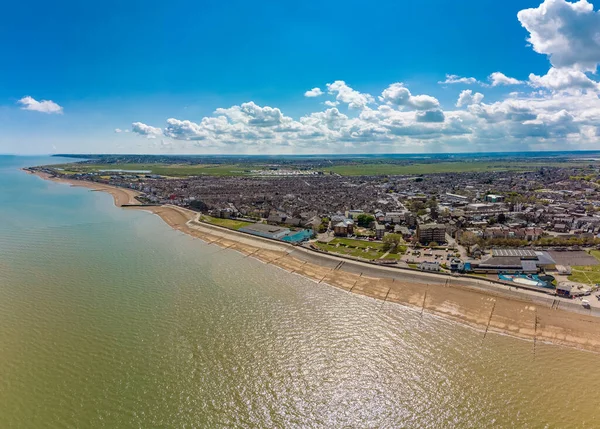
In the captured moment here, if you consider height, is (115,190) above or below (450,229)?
above

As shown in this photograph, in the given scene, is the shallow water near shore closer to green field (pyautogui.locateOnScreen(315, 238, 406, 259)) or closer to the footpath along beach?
the footpath along beach

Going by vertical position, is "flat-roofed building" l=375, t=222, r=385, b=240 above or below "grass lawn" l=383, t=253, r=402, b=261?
above

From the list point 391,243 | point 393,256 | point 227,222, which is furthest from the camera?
point 227,222

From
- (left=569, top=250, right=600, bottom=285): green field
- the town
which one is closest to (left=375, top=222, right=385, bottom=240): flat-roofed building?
the town

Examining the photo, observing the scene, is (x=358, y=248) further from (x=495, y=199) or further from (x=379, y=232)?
(x=495, y=199)

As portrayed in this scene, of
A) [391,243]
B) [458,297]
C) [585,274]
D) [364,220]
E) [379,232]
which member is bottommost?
[458,297]

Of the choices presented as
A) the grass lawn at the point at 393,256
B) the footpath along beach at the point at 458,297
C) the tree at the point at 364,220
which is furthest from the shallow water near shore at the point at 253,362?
the tree at the point at 364,220

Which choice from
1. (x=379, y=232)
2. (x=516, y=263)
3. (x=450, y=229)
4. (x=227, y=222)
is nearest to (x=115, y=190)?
(x=227, y=222)

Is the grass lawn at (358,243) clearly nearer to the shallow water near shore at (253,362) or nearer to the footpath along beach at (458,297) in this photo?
the footpath along beach at (458,297)
